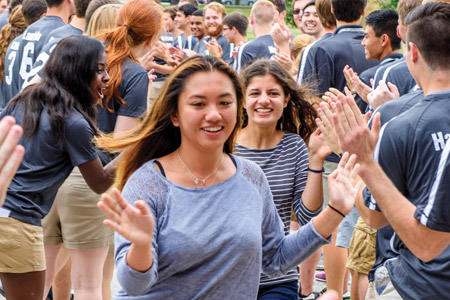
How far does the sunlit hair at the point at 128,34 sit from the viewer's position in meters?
5.03

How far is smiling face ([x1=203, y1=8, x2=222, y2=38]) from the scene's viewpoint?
1344cm

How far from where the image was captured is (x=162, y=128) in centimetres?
325

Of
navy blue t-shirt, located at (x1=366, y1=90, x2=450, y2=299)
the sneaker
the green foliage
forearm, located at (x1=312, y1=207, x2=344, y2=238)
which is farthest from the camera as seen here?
the green foliage

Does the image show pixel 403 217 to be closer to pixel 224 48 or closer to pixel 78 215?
pixel 78 215

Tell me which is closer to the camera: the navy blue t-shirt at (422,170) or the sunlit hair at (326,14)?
the navy blue t-shirt at (422,170)

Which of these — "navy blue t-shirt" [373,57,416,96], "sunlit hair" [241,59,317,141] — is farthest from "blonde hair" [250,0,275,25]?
"sunlit hair" [241,59,317,141]

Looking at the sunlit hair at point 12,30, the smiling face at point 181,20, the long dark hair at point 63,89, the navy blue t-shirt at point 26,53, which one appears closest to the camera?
the long dark hair at point 63,89

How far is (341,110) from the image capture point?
3.05 metres

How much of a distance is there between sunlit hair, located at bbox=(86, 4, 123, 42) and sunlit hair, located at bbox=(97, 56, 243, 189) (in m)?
2.23

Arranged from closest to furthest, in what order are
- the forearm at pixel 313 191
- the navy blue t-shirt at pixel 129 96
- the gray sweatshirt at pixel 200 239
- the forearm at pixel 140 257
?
the forearm at pixel 140 257, the gray sweatshirt at pixel 200 239, the forearm at pixel 313 191, the navy blue t-shirt at pixel 129 96

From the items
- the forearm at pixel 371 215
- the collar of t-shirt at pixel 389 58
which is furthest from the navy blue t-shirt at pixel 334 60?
the forearm at pixel 371 215

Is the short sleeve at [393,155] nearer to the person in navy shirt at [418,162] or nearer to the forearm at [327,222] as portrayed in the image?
the person in navy shirt at [418,162]

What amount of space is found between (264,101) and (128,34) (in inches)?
51.4

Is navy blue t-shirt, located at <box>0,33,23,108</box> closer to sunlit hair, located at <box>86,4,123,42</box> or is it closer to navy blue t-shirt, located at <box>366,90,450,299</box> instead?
sunlit hair, located at <box>86,4,123,42</box>
